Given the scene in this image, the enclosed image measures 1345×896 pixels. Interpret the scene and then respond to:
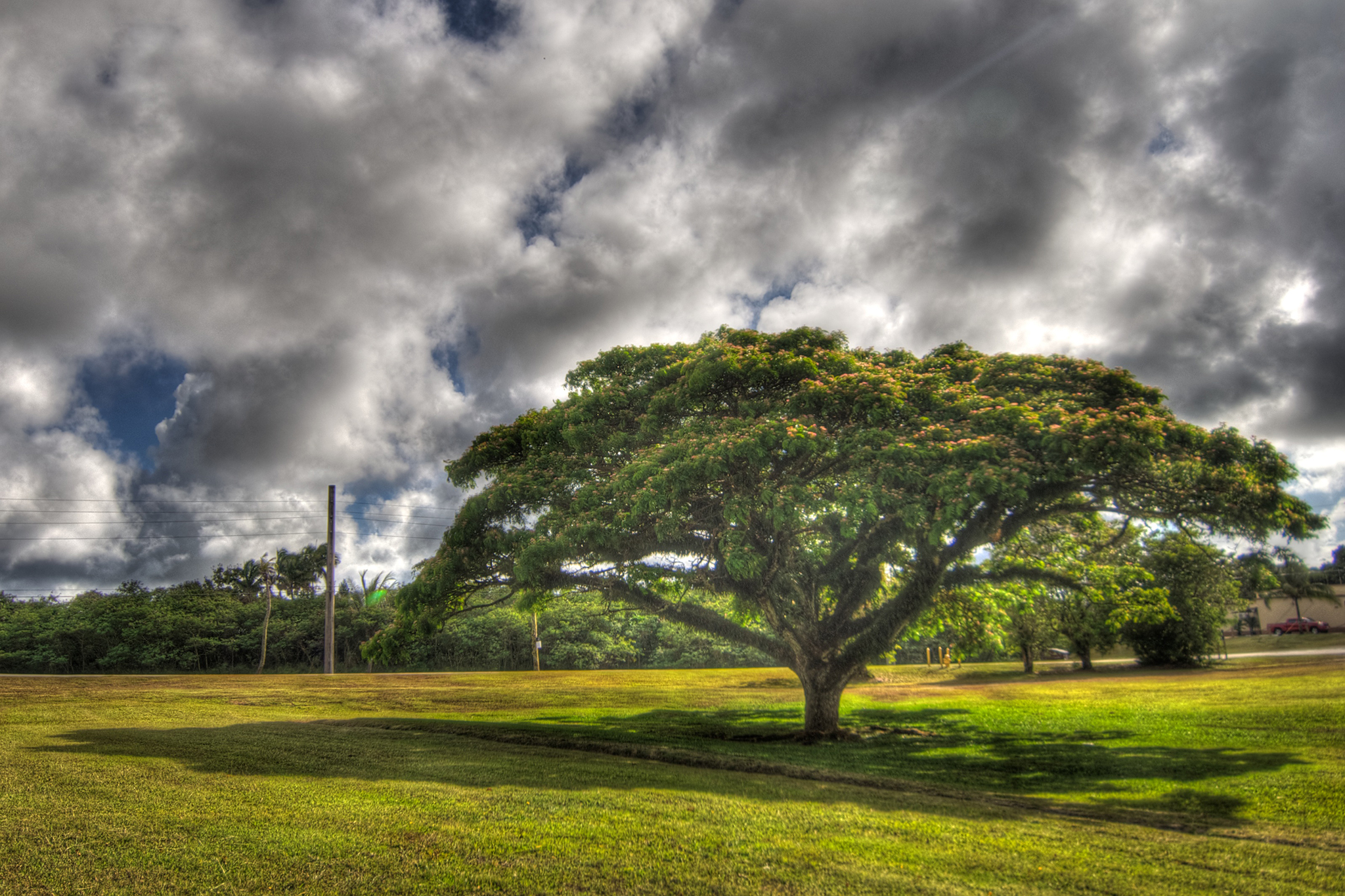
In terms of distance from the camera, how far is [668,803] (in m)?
8.90

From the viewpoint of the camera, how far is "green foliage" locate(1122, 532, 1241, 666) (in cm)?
3359

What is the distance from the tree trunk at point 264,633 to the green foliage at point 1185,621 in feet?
188

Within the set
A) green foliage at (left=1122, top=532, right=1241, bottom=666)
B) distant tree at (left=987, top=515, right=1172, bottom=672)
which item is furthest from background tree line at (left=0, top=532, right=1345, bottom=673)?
distant tree at (left=987, top=515, right=1172, bottom=672)

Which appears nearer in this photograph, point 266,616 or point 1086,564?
point 1086,564

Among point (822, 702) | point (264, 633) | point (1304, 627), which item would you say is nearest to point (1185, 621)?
point (1304, 627)

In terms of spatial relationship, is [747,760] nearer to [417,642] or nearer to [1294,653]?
[417,642]

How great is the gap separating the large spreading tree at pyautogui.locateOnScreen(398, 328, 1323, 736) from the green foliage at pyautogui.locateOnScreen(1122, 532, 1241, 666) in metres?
20.9

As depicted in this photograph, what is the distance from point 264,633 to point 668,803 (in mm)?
56511

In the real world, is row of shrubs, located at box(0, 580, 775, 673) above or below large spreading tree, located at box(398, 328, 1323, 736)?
below

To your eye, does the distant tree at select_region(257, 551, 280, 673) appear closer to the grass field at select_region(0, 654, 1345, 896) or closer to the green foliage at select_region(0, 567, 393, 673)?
the green foliage at select_region(0, 567, 393, 673)

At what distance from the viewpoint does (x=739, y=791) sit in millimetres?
10008

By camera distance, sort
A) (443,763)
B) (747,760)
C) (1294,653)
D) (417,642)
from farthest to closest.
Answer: (1294,653) < (417,642) < (747,760) < (443,763)

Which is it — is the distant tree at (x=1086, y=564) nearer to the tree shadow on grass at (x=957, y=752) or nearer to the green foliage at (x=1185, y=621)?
the tree shadow on grass at (x=957, y=752)

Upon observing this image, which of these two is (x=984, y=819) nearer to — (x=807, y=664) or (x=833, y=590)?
(x=807, y=664)
